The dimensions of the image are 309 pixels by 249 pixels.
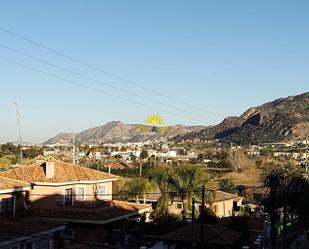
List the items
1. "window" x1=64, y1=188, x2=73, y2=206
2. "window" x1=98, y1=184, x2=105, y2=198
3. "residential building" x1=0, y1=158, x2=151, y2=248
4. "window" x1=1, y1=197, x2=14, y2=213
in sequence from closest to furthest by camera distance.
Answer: "window" x1=1, y1=197, x2=14, y2=213
"residential building" x1=0, y1=158, x2=151, y2=248
"window" x1=64, y1=188, x2=73, y2=206
"window" x1=98, y1=184, x2=105, y2=198

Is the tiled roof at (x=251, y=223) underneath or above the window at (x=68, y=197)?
underneath

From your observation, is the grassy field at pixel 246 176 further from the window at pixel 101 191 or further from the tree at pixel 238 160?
the window at pixel 101 191

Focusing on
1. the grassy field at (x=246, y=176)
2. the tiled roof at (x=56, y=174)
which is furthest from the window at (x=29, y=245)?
the grassy field at (x=246, y=176)

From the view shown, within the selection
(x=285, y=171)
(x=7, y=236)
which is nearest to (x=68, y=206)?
(x=7, y=236)

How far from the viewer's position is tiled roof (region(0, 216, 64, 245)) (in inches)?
1012

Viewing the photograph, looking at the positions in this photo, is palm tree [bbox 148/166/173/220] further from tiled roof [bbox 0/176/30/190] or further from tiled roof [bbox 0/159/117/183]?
tiled roof [bbox 0/176/30/190]

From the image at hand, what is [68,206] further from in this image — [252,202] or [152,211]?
[252,202]

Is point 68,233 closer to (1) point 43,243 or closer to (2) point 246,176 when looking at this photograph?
(1) point 43,243

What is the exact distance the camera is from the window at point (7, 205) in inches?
1215

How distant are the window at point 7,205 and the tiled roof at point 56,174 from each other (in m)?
3.88

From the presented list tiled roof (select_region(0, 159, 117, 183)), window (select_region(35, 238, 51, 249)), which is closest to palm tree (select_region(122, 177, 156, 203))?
tiled roof (select_region(0, 159, 117, 183))

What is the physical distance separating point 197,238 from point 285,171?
27.2 metres

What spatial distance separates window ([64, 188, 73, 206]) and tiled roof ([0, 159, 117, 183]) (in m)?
0.77

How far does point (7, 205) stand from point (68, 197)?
240 inches
